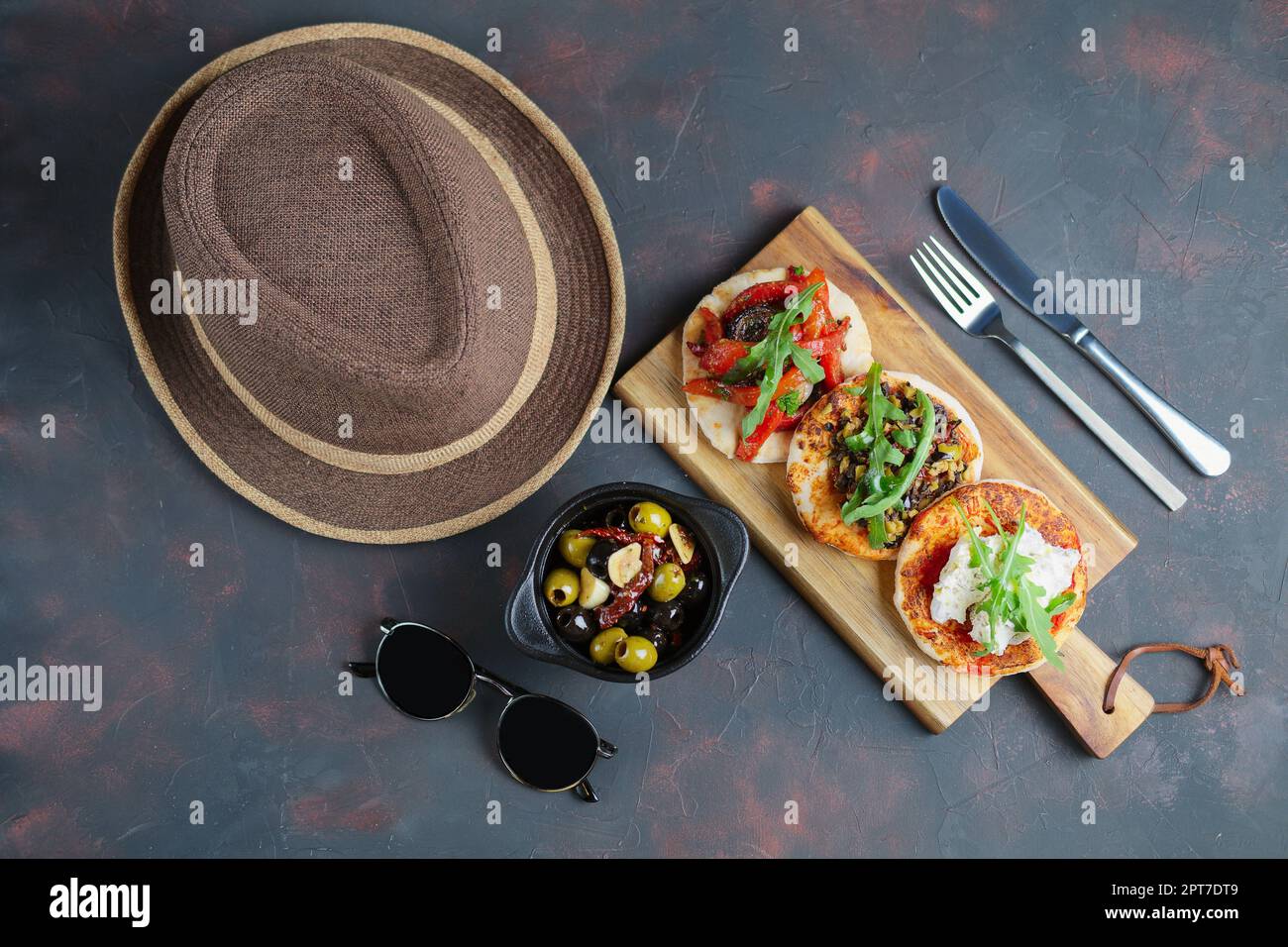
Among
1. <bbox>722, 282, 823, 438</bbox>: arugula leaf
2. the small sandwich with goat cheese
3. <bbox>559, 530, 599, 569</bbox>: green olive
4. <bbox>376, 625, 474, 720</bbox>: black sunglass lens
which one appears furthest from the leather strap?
<bbox>376, 625, 474, 720</bbox>: black sunglass lens

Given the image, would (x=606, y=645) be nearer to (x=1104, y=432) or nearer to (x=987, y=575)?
(x=987, y=575)

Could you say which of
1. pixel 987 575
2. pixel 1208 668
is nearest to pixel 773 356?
pixel 987 575

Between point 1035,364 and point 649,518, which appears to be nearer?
point 649,518

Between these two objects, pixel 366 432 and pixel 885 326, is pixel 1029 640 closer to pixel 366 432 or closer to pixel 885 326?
pixel 885 326

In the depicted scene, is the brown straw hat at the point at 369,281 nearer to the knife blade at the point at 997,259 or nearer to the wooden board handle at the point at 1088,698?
the knife blade at the point at 997,259

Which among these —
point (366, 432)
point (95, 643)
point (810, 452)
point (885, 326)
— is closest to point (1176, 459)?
point (885, 326)

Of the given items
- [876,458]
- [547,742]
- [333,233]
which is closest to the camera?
Result: [333,233]
